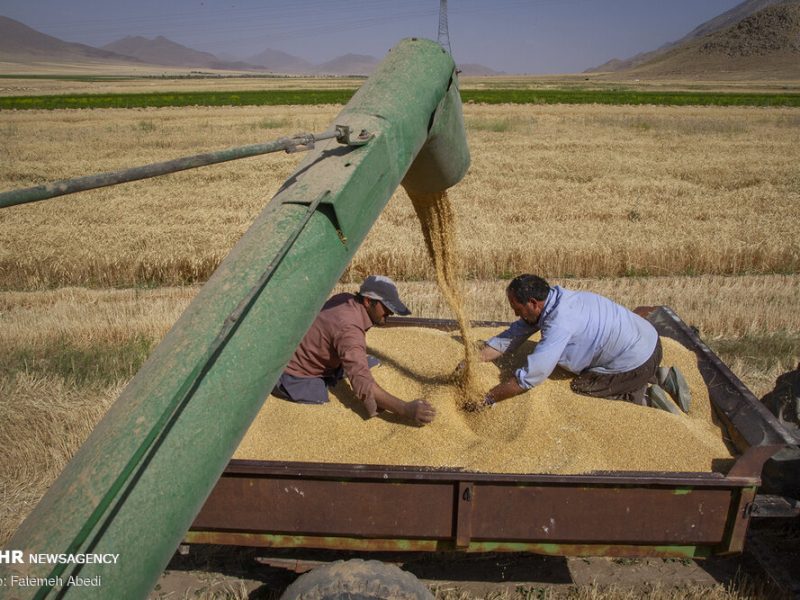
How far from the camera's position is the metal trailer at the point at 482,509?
2936 mm

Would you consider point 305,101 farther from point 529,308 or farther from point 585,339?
point 585,339

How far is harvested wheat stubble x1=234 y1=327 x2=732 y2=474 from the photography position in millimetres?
3455

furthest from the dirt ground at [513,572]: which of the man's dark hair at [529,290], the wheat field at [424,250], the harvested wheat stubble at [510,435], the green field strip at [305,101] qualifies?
the green field strip at [305,101]

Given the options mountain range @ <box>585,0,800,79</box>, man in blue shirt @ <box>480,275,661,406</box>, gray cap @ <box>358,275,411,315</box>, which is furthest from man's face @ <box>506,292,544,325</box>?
mountain range @ <box>585,0,800,79</box>

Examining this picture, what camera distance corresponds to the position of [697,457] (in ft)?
11.5

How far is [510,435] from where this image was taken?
3736mm

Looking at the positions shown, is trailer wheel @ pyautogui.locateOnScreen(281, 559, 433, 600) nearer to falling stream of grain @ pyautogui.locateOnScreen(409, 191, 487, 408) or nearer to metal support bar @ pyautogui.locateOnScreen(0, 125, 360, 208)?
falling stream of grain @ pyautogui.locateOnScreen(409, 191, 487, 408)

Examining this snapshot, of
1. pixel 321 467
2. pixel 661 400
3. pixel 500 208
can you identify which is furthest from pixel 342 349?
pixel 500 208

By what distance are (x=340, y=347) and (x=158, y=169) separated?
233 centimetres

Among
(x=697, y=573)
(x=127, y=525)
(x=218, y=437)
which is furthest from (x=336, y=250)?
(x=697, y=573)

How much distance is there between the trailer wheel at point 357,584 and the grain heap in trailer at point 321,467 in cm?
4

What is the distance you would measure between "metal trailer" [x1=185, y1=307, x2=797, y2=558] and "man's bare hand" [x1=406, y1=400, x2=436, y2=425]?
65cm

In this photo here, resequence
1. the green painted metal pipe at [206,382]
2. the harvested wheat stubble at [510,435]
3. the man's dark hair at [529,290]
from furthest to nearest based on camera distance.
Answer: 1. the man's dark hair at [529,290]
2. the harvested wheat stubble at [510,435]
3. the green painted metal pipe at [206,382]

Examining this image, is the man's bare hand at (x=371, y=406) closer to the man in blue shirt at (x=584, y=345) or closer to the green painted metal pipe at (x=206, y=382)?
the man in blue shirt at (x=584, y=345)
